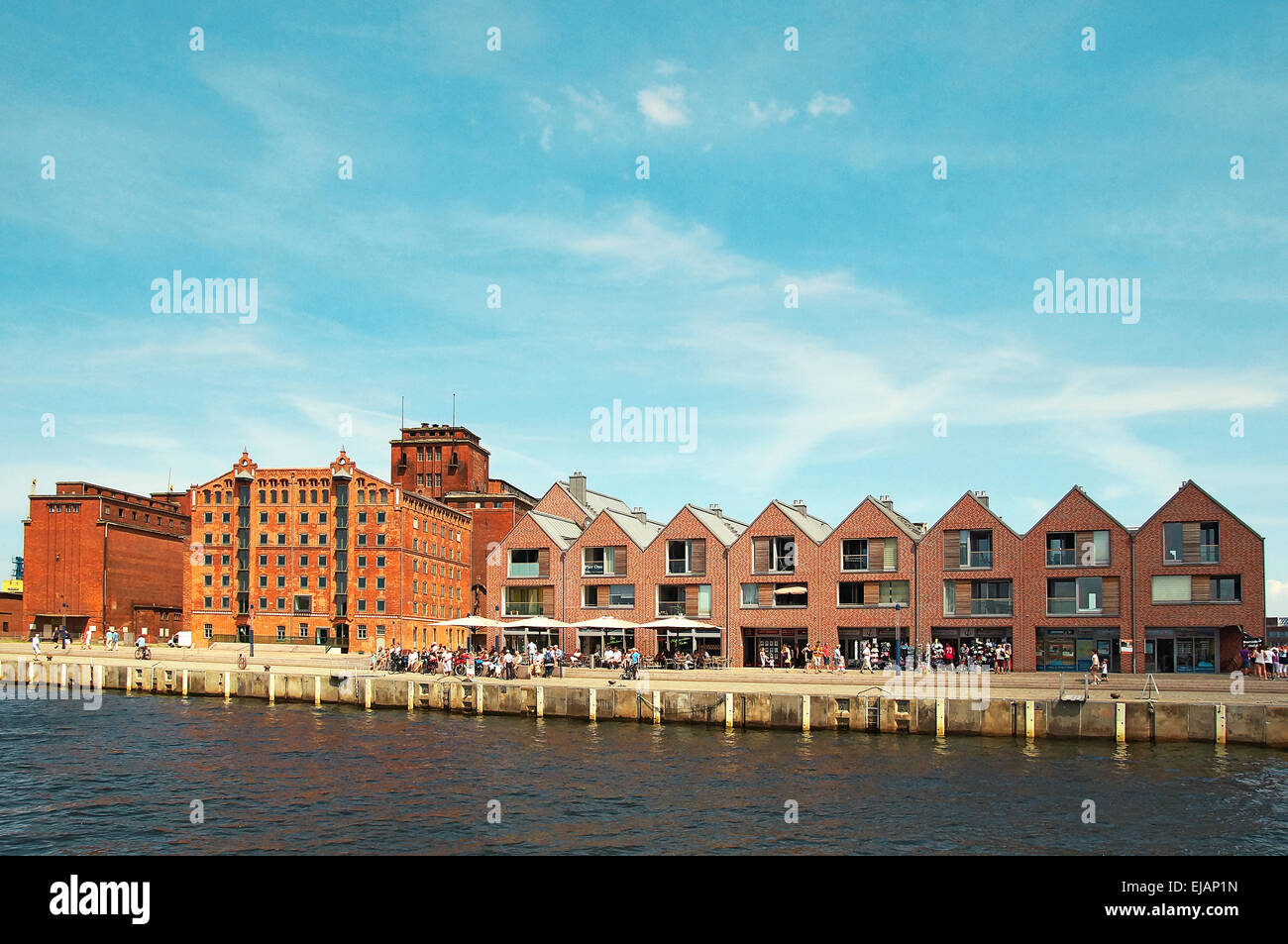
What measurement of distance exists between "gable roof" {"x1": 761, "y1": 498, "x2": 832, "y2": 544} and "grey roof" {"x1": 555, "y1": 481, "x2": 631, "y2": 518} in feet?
53.8

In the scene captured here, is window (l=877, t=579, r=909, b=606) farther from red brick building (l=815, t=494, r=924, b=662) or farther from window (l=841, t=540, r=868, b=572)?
window (l=841, t=540, r=868, b=572)

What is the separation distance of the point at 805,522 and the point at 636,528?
43.3ft

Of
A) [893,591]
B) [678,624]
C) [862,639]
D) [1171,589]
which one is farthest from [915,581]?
[678,624]

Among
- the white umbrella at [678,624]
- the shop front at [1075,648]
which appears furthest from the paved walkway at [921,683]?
the shop front at [1075,648]

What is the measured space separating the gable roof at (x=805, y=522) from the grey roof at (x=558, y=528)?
54.0 ft

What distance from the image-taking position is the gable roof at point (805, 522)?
77.8 metres

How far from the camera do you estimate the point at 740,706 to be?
173ft

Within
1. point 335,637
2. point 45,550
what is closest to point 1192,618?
point 335,637

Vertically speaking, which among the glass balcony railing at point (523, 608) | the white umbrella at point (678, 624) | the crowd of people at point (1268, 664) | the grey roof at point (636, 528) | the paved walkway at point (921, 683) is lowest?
the paved walkway at point (921, 683)

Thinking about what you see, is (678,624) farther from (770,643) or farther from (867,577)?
(867,577)

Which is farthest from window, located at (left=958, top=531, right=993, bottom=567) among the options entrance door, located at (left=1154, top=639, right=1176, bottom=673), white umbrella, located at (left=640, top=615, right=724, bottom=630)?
white umbrella, located at (left=640, top=615, right=724, bottom=630)

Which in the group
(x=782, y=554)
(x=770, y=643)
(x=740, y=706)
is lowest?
(x=740, y=706)

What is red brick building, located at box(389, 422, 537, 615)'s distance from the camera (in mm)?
144750

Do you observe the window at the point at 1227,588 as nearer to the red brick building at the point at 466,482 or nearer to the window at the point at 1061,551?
the window at the point at 1061,551
